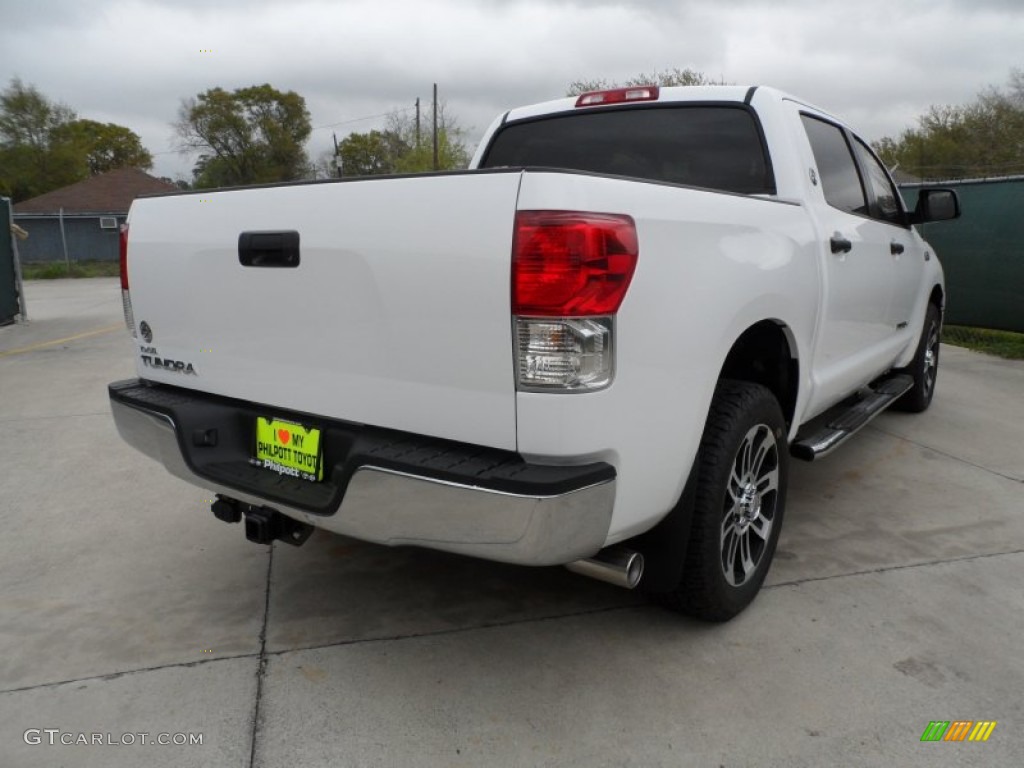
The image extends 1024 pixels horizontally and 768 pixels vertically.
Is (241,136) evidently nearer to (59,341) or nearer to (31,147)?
(31,147)

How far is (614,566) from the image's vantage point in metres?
2.32

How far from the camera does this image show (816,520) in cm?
386

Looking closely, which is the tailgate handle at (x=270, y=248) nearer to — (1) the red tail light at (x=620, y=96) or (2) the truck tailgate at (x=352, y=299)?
(2) the truck tailgate at (x=352, y=299)

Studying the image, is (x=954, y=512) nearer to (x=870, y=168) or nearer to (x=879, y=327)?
(x=879, y=327)

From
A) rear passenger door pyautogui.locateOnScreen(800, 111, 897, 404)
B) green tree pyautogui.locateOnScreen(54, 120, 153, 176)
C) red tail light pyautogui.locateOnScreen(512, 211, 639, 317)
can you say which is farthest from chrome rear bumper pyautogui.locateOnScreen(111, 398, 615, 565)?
green tree pyautogui.locateOnScreen(54, 120, 153, 176)

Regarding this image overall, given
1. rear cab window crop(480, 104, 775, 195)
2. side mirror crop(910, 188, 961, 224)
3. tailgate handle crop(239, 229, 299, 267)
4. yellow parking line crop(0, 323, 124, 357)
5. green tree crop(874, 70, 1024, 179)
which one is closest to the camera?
tailgate handle crop(239, 229, 299, 267)

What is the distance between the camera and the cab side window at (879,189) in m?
4.27

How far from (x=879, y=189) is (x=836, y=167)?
0.91 meters

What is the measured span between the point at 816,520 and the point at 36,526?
150 inches

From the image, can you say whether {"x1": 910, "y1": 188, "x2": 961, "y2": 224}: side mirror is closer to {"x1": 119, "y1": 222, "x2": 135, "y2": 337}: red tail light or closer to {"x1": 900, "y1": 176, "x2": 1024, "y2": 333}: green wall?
{"x1": 119, "y1": 222, "x2": 135, "y2": 337}: red tail light

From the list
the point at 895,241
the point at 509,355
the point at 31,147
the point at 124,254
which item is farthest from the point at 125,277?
the point at 31,147

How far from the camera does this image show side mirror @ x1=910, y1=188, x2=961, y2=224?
4.58 metres

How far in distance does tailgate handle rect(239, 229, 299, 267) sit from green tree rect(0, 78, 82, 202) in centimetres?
5648

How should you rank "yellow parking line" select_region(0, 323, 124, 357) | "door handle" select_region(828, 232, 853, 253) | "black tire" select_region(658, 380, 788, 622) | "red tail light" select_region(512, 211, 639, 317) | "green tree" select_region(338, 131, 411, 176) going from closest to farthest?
1. "red tail light" select_region(512, 211, 639, 317)
2. "black tire" select_region(658, 380, 788, 622)
3. "door handle" select_region(828, 232, 853, 253)
4. "yellow parking line" select_region(0, 323, 124, 357)
5. "green tree" select_region(338, 131, 411, 176)
